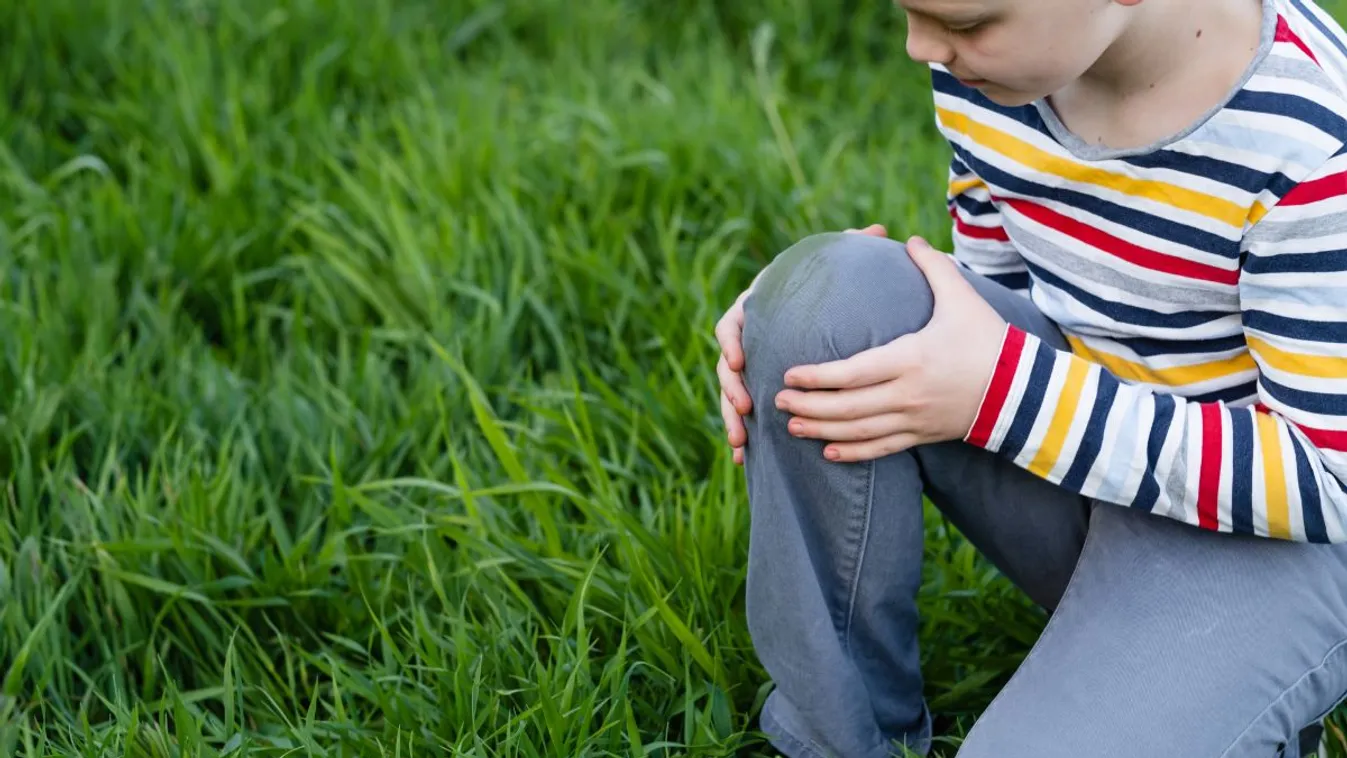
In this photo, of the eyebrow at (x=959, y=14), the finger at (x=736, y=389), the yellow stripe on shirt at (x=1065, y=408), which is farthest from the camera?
the finger at (x=736, y=389)

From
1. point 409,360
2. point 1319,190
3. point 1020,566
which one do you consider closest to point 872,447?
point 1020,566

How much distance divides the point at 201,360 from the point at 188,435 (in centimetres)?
19

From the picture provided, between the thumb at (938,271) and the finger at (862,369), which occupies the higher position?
the thumb at (938,271)

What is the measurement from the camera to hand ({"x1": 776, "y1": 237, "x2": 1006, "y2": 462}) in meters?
1.24

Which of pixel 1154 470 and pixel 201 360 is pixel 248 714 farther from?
pixel 1154 470

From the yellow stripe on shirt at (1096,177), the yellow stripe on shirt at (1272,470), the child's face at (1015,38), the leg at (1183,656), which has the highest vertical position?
the child's face at (1015,38)

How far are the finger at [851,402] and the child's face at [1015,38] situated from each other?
0.26 meters

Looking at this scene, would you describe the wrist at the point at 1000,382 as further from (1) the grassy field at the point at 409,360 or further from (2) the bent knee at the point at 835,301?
(1) the grassy field at the point at 409,360

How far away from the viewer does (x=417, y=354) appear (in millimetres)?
2100

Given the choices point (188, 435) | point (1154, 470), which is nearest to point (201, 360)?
point (188, 435)

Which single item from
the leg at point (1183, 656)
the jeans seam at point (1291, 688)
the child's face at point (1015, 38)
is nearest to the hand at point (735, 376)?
the child's face at point (1015, 38)

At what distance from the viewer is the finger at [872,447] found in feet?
4.17

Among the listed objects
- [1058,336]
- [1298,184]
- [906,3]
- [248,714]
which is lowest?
[248,714]

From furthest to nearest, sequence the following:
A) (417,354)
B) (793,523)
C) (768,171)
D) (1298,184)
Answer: (768,171)
(417,354)
(793,523)
(1298,184)
